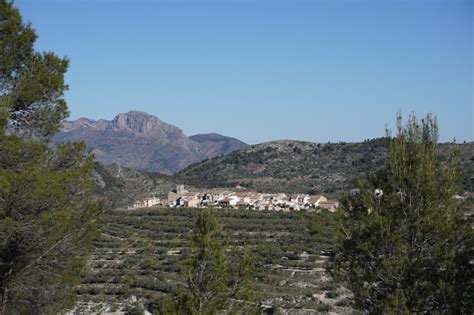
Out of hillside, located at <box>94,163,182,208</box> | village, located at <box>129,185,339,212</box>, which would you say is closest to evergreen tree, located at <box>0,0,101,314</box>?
village, located at <box>129,185,339,212</box>

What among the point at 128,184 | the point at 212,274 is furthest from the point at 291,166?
the point at 212,274

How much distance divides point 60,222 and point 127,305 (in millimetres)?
15984

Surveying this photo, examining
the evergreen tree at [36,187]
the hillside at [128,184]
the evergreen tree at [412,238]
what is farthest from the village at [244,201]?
the evergreen tree at [412,238]

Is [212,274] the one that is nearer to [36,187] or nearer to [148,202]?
[36,187]

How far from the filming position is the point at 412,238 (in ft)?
28.9

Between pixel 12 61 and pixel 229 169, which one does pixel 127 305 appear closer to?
pixel 12 61

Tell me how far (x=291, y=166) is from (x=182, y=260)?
3004 inches

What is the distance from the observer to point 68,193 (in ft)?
34.5

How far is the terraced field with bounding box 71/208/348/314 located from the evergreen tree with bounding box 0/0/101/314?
2820mm

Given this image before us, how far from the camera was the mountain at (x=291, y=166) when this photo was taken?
9038 cm

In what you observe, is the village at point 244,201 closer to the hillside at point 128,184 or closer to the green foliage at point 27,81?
the hillside at point 128,184

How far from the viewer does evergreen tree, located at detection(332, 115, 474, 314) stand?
835 centimetres

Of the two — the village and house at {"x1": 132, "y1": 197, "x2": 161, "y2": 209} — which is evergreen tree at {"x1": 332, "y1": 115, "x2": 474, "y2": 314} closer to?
the village

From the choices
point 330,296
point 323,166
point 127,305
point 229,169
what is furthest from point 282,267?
point 229,169
